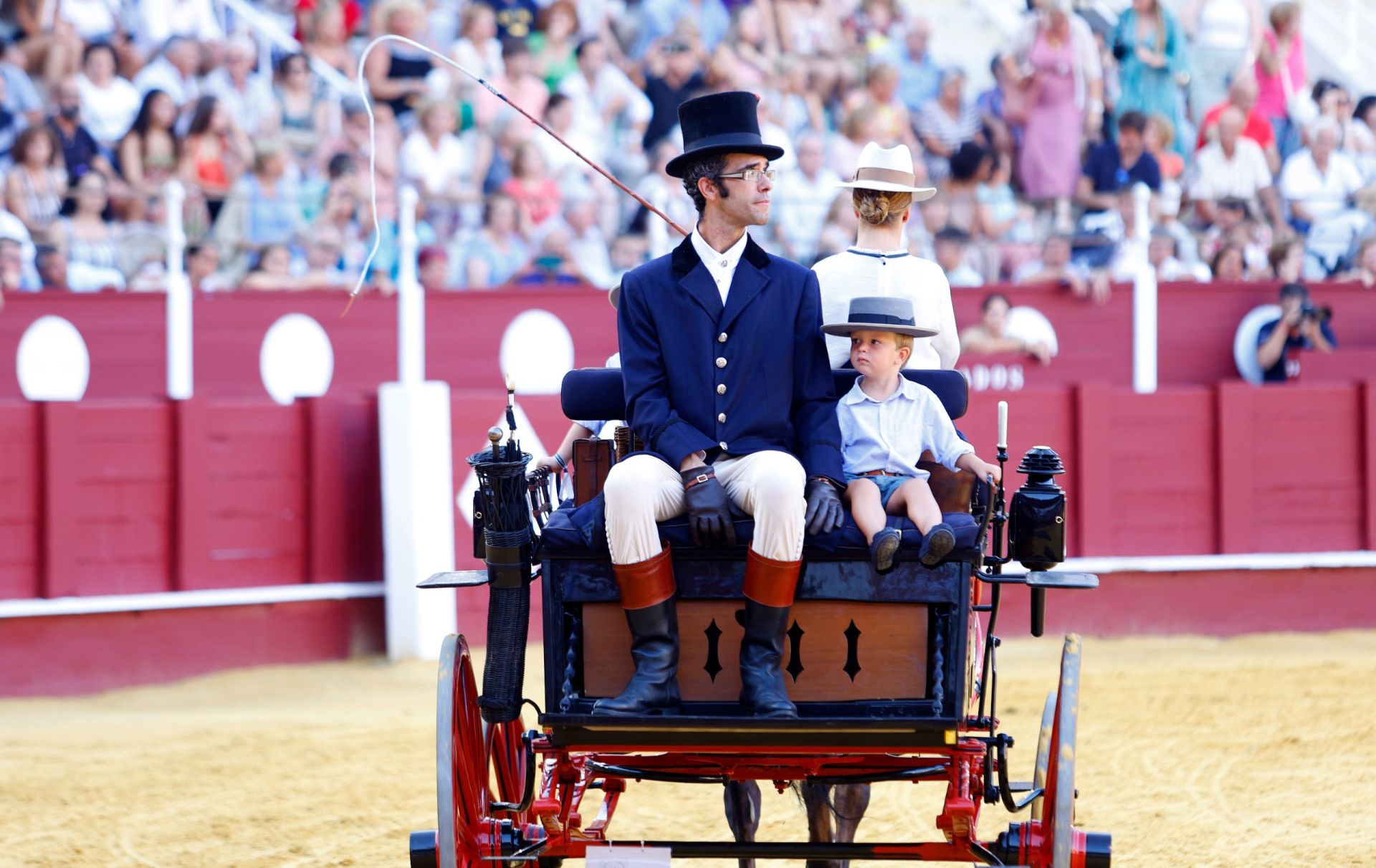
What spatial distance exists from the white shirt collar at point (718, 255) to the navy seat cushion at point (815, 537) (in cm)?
63

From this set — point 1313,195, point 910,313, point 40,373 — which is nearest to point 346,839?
point 910,313

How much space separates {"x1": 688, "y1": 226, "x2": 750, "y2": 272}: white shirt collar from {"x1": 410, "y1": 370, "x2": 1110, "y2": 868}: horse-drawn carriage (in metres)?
0.63

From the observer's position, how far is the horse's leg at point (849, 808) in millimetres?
4922

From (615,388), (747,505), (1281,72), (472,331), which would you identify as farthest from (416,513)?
(1281,72)

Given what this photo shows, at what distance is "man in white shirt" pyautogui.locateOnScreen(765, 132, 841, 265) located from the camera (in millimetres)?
10570

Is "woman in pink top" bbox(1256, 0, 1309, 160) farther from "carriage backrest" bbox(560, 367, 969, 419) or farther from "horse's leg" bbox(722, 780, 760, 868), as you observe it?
"horse's leg" bbox(722, 780, 760, 868)

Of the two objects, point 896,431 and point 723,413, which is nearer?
point 723,413

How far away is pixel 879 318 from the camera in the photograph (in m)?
4.21

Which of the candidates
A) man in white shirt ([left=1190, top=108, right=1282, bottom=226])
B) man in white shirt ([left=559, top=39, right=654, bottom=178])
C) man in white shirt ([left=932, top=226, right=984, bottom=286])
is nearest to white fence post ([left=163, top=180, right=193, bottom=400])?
man in white shirt ([left=559, top=39, right=654, bottom=178])

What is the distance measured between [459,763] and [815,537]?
103 centimetres

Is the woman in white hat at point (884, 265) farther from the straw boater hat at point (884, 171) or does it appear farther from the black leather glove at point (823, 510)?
the black leather glove at point (823, 510)

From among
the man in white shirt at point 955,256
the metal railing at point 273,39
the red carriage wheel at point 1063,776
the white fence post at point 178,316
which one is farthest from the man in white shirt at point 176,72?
the red carriage wheel at point 1063,776

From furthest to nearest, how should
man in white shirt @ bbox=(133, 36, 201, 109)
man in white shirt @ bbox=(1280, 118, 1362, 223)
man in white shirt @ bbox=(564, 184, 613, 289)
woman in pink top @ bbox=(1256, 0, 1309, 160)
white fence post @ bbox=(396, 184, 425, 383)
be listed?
1. woman in pink top @ bbox=(1256, 0, 1309, 160)
2. man in white shirt @ bbox=(1280, 118, 1362, 223)
3. man in white shirt @ bbox=(564, 184, 613, 289)
4. man in white shirt @ bbox=(133, 36, 201, 109)
5. white fence post @ bbox=(396, 184, 425, 383)

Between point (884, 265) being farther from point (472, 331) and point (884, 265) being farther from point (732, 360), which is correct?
point (472, 331)
